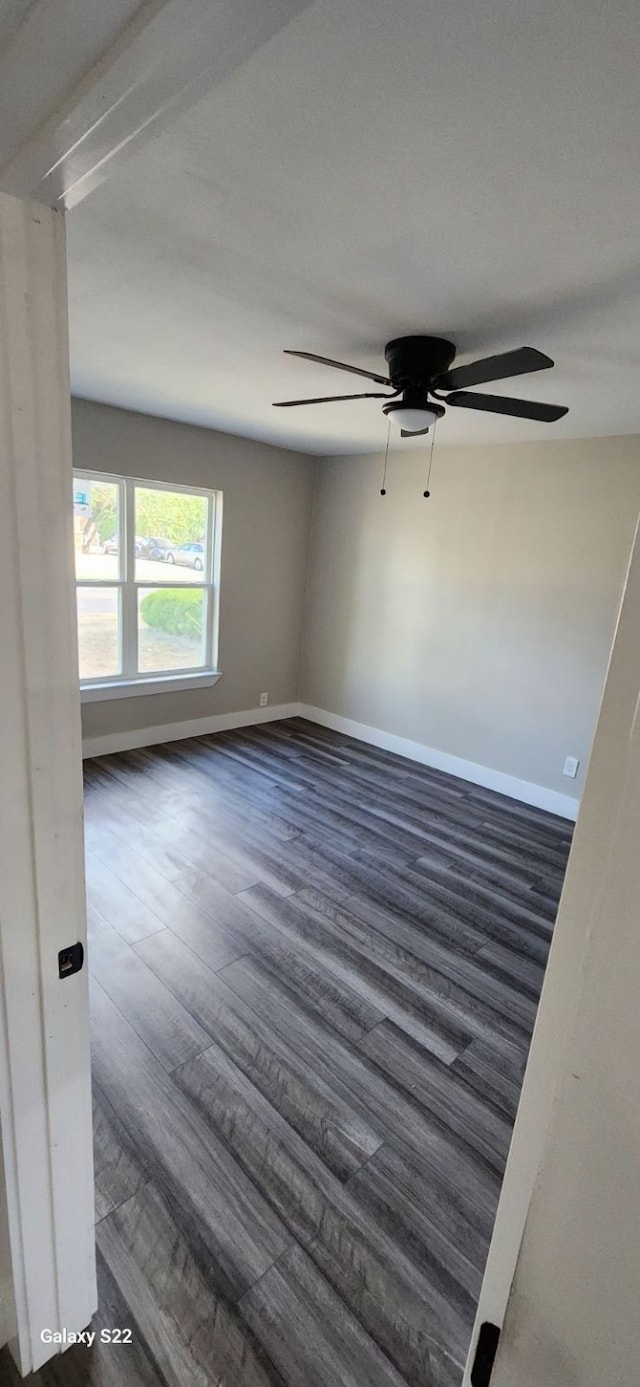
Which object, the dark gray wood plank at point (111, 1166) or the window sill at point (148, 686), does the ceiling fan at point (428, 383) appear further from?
the window sill at point (148, 686)

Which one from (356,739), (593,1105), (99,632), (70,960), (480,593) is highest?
(480,593)

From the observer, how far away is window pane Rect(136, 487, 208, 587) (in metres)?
4.03

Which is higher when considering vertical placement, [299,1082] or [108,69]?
[108,69]

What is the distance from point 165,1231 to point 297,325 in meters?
2.74

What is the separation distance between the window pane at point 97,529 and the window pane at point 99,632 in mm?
139

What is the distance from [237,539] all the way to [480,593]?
1986 millimetres

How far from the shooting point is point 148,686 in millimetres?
4258

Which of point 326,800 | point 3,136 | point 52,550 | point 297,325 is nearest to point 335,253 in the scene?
point 297,325

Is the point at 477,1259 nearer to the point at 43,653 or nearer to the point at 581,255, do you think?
the point at 43,653

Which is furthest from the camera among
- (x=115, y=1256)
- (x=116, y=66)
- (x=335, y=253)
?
(x=335, y=253)

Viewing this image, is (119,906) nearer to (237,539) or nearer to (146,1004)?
(146,1004)

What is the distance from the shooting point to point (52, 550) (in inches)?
30.5

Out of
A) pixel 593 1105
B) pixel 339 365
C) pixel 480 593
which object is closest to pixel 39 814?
→ pixel 593 1105

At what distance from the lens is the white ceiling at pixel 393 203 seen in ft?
2.98
